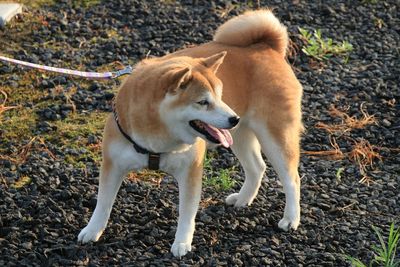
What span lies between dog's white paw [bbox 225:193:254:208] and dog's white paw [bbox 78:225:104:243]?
3.15ft

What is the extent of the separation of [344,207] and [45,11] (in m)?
3.85

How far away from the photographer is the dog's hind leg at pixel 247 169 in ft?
17.2

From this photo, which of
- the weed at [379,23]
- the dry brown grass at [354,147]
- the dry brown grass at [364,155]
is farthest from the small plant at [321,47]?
the dry brown grass at [364,155]

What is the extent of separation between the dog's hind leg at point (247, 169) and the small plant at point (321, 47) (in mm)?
2492

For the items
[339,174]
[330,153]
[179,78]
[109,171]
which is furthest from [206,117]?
[330,153]

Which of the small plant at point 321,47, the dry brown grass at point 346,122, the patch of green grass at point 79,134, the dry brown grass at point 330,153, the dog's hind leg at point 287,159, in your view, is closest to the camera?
the dog's hind leg at point 287,159

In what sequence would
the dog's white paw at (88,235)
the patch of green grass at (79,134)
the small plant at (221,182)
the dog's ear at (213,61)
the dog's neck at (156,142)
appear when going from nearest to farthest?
the dog's neck at (156,142)
the dog's ear at (213,61)
the dog's white paw at (88,235)
the small plant at (221,182)
the patch of green grass at (79,134)

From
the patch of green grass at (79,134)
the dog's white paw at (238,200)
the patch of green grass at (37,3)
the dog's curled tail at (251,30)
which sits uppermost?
the dog's curled tail at (251,30)

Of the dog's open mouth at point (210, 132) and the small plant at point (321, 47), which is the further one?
the small plant at point (321, 47)

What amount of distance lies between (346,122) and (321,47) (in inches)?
54.2

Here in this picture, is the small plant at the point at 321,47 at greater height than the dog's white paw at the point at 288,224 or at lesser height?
lesser

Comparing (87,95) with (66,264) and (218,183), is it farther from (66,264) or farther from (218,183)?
(66,264)

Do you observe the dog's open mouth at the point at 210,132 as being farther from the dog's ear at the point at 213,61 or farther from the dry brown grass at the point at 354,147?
the dry brown grass at the point at 354,147

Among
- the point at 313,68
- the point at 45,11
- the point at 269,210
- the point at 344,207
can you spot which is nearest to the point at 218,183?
the point at 269,210
